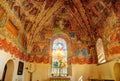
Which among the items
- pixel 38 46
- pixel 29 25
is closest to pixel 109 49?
pixel 38 46

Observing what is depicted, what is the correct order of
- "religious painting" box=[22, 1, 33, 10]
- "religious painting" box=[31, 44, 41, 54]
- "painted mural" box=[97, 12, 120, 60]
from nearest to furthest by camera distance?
"painted mural" box=[97, 12, 120, 60], "religious painting" box=[22, 1, 33, 10], "religious painting" box=[31, 44, 41, 54]

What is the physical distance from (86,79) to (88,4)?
20.1ft

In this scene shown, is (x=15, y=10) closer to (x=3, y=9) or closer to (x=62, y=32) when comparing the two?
(x=3, y=9)

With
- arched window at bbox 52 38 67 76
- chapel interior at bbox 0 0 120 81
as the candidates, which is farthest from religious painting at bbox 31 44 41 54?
arched window at bbox 52 38 67 76

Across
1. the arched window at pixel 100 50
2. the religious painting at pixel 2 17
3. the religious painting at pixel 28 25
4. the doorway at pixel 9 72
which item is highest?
the religious painting at pixel 28 25

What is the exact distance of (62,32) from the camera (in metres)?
9.98

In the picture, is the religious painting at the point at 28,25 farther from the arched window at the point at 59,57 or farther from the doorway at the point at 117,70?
the doorway at the point at 117,70

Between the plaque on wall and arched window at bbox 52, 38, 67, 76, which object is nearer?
the plaque on wall

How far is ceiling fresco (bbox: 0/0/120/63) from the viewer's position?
306 inches

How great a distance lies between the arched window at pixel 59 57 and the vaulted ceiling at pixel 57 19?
93 centimetres

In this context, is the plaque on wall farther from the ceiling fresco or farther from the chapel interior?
the ceiling fresco

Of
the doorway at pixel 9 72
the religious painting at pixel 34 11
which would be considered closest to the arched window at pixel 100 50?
the religious painting at pixel 34 11

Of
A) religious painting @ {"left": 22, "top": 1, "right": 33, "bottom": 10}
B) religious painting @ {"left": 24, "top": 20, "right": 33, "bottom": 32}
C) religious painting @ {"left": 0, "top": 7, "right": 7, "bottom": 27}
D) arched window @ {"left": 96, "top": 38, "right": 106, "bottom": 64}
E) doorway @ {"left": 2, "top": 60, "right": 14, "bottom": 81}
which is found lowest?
doorway @ {"left": 2, "top": 60, "right": 14, "bottom": 81}

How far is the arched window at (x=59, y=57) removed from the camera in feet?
28.8
